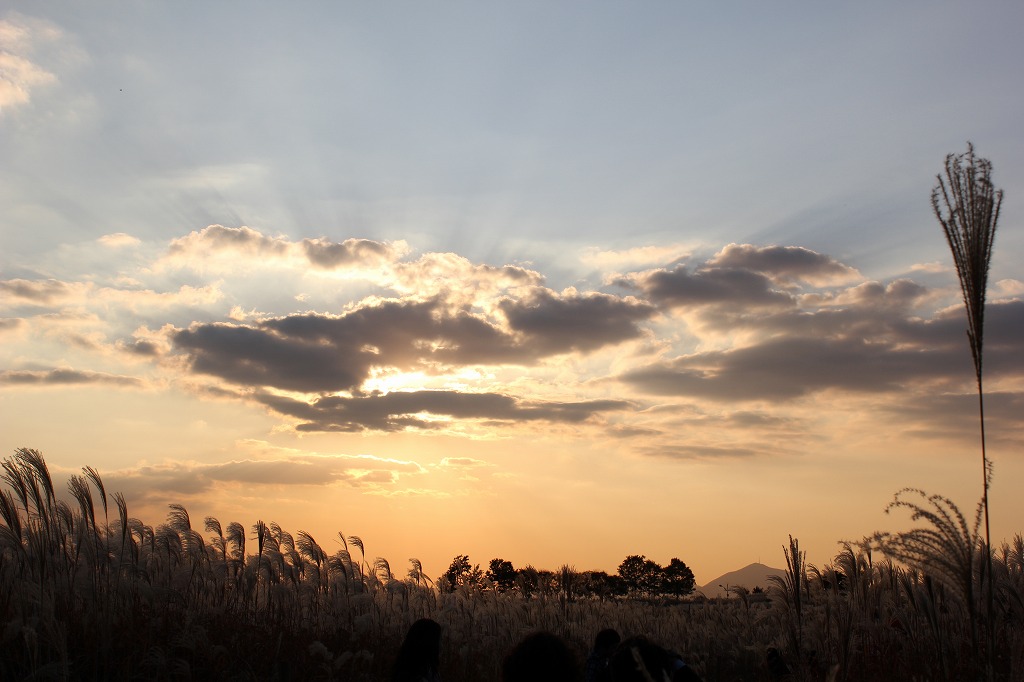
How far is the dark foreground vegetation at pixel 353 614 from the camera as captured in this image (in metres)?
8.80

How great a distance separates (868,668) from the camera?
9891 millimetres

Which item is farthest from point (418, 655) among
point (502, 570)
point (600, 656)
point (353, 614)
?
point (502, 570)

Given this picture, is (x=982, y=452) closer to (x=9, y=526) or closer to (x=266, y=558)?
(x=9, y=526)

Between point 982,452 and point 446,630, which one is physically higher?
point 982,452

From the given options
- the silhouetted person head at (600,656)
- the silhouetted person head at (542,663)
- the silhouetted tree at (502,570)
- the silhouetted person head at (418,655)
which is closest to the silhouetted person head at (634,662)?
the silhouetted person head at (542,663)

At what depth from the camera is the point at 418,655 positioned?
782 cm

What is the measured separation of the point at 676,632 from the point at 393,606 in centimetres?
676

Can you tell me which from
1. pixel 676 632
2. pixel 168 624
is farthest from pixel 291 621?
pixel 676 632

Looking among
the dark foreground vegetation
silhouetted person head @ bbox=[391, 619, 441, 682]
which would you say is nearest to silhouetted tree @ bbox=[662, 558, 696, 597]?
the dark foreground vegetation

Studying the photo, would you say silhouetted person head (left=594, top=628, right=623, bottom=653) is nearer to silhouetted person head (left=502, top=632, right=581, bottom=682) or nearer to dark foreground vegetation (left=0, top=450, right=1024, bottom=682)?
dark foreground vegetation (left=0, top=450, right=1024, bottom=682)

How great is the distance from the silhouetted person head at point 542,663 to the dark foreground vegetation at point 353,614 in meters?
2.45

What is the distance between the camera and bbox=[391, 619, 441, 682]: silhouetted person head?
7.80 metres

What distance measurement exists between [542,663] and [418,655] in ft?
12.2

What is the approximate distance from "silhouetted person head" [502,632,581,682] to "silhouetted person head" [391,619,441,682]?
348cm
